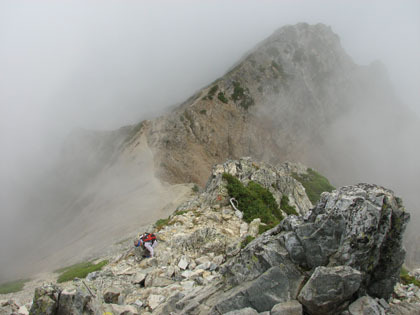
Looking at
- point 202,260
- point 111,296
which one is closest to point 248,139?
point 202,260

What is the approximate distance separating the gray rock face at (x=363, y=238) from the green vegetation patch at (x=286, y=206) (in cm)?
2098

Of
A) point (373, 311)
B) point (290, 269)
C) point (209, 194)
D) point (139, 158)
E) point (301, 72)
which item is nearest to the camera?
point (373, 311)

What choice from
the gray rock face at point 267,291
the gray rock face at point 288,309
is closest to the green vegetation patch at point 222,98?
the gray rock face at point 267,291

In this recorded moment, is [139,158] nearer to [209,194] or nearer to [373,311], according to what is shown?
[209,194]

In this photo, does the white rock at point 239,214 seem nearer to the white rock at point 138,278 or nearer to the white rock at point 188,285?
the white rock at point 138,278

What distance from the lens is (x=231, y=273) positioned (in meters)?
9.67

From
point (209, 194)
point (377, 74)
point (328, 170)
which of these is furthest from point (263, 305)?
point (377, 74)

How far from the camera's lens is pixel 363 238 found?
784 centimetres

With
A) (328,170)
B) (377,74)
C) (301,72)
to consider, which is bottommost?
(328,170)

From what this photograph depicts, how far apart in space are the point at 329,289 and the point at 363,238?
1750mm

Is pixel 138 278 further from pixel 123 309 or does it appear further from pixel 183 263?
pixel 123 309

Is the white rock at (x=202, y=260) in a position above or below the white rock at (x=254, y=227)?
above

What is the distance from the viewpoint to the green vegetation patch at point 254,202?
21.4 metres

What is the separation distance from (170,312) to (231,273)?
7.90 feet
